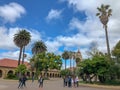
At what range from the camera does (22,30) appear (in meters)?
70.8

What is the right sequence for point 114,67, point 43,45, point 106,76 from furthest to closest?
point 43,45, point 106,76, point 114,67

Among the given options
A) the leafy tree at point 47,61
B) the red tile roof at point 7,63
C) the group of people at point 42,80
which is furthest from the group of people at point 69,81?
the red tile roof at point 7,63

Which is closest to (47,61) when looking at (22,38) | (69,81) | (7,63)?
(22,38)

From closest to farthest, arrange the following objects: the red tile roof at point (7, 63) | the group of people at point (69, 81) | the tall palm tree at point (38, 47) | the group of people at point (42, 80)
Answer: the group of people at point (42, 80), the group of people at point (69, 81), the red tile roof at point (7, 63), the tall palm tree at point (38, 47)

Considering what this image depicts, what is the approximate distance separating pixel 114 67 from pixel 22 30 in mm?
40841

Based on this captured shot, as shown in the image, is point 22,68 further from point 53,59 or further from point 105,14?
point 105,14

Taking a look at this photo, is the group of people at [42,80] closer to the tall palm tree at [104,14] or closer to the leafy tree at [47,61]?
the tall palm tree at [104,14]

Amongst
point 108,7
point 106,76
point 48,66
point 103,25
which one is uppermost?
point 108,7

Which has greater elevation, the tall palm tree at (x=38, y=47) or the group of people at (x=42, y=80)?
the tall palm tree at (x=38, y=47)

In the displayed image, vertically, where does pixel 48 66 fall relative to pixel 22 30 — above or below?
below

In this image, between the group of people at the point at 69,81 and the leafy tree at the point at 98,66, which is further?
the leafy tree at the point at 98,66

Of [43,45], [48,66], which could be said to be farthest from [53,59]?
[43,45]

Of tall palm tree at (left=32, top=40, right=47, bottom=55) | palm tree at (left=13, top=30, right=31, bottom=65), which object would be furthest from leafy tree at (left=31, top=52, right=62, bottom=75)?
tall palm tree at (left=32, top=40, right=47, bottom=55)

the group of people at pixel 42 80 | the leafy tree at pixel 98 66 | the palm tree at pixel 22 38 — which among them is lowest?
the group of people at pixel 42 80
